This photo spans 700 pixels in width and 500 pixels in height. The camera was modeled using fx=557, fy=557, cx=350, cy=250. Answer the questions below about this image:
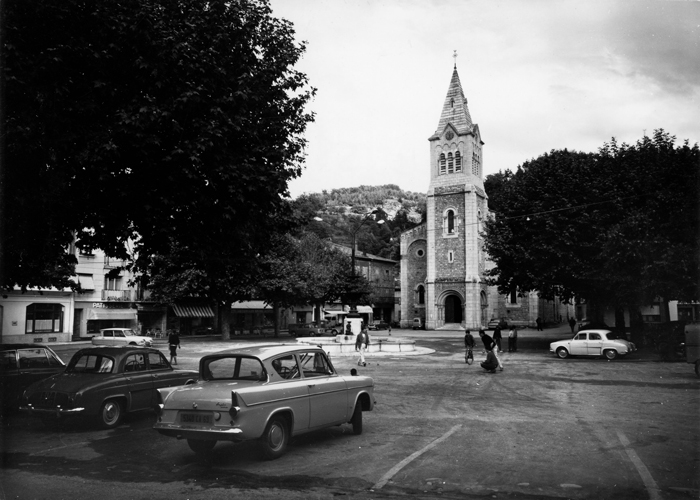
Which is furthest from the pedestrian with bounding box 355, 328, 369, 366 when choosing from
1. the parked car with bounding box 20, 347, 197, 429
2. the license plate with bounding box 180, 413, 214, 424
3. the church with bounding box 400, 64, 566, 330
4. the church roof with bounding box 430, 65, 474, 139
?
the church roof with bounding box 430, 65, 474, 139

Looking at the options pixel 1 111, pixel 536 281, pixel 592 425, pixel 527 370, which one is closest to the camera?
pixel 1 111

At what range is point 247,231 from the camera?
42.7 feet

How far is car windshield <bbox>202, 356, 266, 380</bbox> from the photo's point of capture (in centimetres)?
787

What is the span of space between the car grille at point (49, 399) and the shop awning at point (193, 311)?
1621 inches

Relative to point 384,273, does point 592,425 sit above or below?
below

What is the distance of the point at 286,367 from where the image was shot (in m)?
8.19

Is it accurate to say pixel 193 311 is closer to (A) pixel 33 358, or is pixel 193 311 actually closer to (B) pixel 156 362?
(A) pixel 33 358

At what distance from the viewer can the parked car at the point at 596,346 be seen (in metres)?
23.8

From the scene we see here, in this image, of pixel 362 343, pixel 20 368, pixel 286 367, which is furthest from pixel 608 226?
pixel 20 368

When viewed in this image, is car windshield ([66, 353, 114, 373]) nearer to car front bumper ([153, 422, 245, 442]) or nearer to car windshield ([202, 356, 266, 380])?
car windshield ([202, 356, 266, 380])

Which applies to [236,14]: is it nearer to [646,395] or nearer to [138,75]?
[138,75]

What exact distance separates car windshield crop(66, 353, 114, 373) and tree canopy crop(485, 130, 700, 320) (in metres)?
22.4

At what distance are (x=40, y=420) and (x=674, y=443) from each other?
1136cm

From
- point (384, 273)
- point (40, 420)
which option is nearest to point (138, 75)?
point (40, 420)
